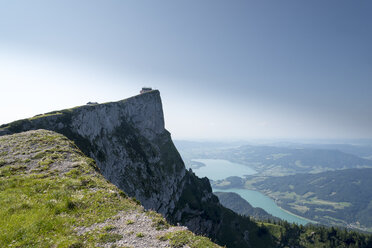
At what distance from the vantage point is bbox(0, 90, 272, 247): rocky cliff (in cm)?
6721

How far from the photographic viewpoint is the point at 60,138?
3631 cm

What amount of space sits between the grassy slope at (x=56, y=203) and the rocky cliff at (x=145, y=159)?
27.9 meters

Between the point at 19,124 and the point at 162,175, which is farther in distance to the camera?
the point at 162,175

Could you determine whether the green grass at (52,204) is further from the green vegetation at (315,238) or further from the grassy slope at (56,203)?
the green vegetation at (315,238)

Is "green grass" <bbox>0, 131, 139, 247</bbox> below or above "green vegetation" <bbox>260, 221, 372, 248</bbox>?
above

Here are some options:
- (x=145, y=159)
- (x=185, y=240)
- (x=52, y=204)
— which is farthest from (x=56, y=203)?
(x=145, y=159)

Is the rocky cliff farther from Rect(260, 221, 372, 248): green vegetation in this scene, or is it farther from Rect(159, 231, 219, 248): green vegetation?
Rect(159, 231, 219, 248): green vegetation

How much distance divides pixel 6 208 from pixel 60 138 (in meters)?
23.1

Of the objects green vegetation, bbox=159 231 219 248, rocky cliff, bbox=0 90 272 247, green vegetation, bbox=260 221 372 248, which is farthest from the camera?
green vegetation, bbox=260 221 372 248

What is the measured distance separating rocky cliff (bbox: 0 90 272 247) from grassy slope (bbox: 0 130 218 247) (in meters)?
27.9

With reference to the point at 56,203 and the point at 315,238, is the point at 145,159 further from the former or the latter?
the point at 315,238

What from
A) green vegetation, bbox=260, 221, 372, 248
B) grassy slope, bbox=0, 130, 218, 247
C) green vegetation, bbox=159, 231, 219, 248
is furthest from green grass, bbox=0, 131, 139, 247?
green vegetation, bbox=260, 221, 372, 248

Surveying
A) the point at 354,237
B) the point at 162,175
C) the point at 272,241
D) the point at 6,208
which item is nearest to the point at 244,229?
the point at 272,241

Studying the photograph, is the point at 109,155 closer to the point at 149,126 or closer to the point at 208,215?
the point at 149,126
